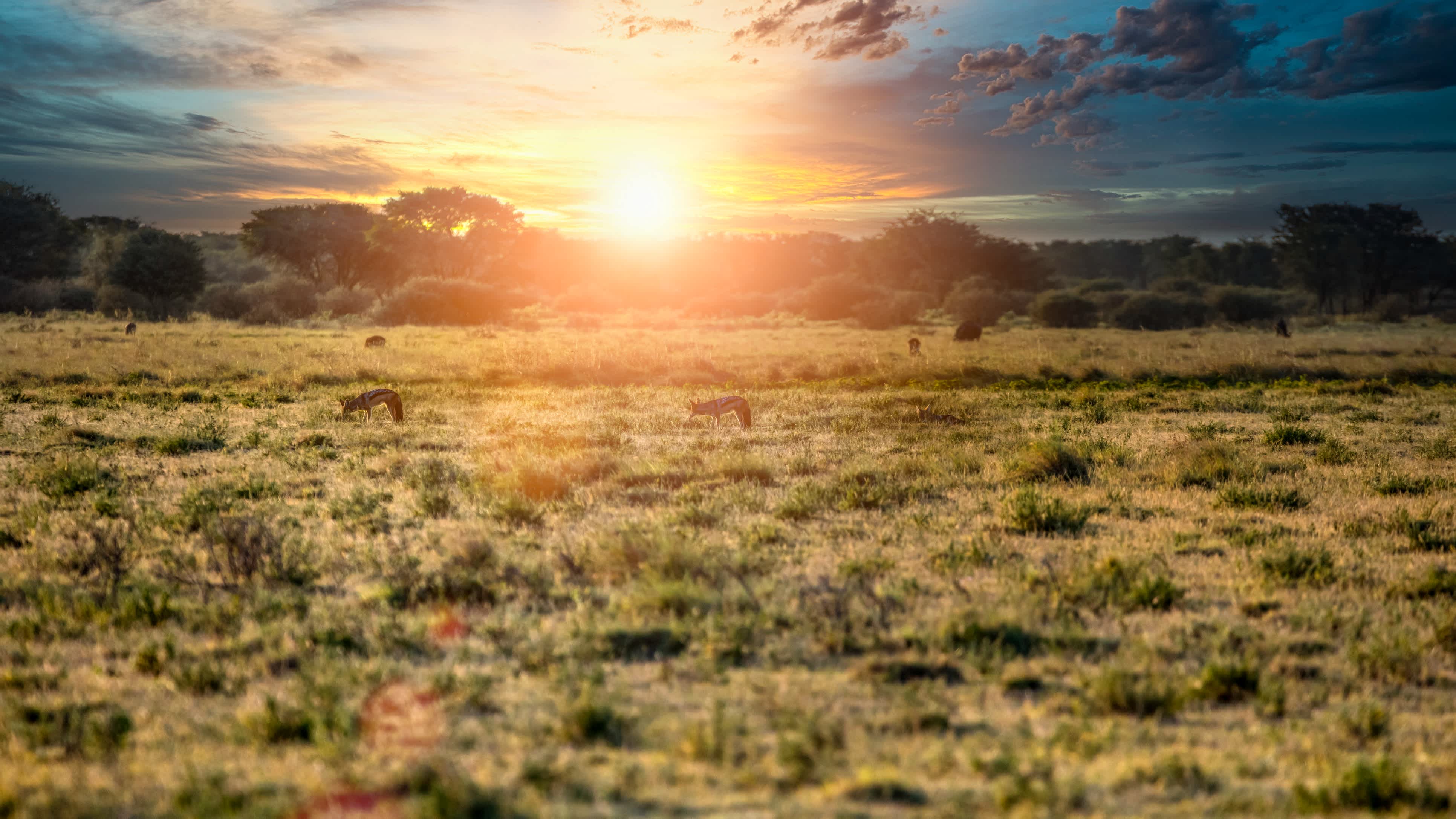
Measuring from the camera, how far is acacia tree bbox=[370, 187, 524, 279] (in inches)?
3135

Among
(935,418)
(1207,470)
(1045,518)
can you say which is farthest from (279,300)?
(1045,518)

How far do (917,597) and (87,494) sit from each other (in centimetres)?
922

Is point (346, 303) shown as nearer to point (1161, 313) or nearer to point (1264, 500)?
point (1161, 313)

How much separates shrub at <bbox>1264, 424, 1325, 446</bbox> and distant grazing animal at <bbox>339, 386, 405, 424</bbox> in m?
14.6

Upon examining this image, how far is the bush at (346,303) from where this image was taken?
66.0 m

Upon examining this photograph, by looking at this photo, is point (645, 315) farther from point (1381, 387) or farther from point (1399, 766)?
point (1399, 766)

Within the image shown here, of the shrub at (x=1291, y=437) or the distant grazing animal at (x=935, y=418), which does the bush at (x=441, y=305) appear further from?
the shrub at (x=1291, y=437)

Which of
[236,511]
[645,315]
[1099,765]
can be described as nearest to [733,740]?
[1099,765]

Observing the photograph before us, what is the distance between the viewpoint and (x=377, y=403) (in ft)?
54.9

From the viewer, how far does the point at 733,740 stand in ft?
14.8

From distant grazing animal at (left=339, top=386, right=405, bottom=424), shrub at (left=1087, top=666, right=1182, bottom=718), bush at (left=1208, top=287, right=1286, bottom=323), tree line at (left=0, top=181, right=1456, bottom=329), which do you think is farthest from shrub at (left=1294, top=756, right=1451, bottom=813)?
bush at (left=1208, top=287, right=1286, bottom=323)

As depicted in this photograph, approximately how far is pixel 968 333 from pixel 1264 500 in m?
32.5

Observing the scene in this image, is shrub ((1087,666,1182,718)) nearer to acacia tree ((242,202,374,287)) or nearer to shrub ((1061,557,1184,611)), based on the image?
shrub ((1061,557,1184,611))

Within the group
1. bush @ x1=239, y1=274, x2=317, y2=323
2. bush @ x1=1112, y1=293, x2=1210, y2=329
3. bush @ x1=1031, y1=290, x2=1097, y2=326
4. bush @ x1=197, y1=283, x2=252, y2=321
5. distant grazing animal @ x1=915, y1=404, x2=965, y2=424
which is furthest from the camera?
bush @ x1=197, y1=283, x2=252, y2=321
